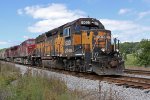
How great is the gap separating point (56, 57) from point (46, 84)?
12.5 metres

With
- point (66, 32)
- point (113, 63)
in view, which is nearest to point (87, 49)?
point (113, 63)

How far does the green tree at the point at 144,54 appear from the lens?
3137 centimetres

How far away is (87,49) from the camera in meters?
18.1

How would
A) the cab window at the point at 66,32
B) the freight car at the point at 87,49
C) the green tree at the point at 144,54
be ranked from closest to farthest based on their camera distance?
the freight car at the point at 87,49 < the cab window at the point at 66,32 < the green tree at the point at 144,54

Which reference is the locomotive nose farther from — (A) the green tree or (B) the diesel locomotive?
(A) the green tree

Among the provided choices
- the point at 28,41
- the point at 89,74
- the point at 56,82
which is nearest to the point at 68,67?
the point at 89,74

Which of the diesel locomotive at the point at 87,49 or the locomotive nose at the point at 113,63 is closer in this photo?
the locomotive nose at the point at 113,63

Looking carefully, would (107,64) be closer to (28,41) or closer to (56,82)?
(56,82)

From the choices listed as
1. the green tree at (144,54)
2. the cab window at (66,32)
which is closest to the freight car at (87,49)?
the cab window at (66,32)

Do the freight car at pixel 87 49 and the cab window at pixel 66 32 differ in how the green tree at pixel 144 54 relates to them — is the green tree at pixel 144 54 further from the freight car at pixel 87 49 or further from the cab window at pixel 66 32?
the cab window at pixel 66 32

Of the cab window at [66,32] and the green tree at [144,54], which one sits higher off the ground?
the cab window at [66,32]

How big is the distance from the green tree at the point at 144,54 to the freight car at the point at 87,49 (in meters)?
11.5

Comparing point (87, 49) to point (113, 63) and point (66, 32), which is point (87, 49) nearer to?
point (113, 63)

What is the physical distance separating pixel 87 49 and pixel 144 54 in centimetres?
1488
